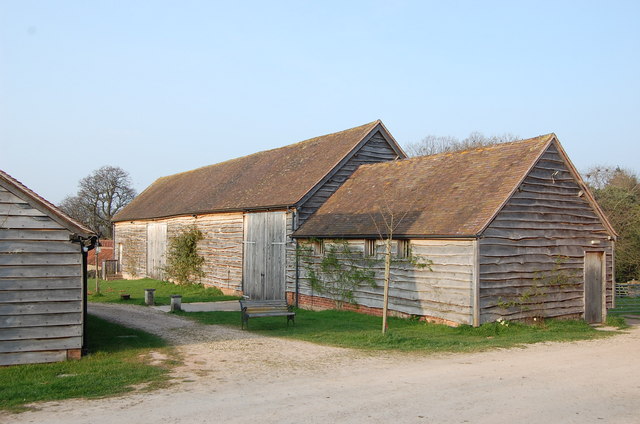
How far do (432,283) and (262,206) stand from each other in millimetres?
9409

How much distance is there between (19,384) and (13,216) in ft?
11.7

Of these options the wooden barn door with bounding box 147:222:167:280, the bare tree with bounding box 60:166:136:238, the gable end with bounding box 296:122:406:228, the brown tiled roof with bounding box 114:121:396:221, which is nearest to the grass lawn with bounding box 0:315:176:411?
the gable end with bounding box 296:122:406:228

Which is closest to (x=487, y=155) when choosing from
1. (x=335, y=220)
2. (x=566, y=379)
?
(x=335, y=220)

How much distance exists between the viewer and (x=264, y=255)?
80.3 ft

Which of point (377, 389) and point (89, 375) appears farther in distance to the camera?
point (89, 375)

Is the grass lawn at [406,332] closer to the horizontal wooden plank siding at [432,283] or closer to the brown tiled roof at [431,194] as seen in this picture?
the horizontal wooden plank siding at [432,283]

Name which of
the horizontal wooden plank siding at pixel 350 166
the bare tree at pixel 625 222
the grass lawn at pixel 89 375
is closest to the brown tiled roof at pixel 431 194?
the horizontal wooden plank siding at pixel 350 166

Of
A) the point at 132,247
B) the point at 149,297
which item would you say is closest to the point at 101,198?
the point at 132,247

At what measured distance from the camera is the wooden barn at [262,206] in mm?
23672

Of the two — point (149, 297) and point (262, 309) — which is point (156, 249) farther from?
point (262, 309)

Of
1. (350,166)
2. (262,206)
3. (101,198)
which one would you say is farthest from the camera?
(101,198)

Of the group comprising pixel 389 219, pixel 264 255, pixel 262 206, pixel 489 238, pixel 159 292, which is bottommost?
pixel 159 292

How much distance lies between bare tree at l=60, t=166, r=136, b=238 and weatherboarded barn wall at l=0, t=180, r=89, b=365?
58.6m

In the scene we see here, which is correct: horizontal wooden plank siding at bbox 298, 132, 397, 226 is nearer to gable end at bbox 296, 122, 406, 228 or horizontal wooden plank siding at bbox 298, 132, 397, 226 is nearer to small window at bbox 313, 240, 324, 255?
gable end at bbox 296, 122, 406, 228
